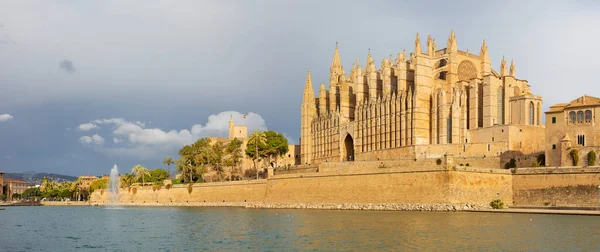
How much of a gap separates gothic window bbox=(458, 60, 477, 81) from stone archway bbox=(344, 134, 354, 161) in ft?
49.3

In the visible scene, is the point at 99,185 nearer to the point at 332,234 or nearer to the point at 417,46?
the point at 417,46

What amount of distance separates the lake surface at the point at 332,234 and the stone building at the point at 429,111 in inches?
573

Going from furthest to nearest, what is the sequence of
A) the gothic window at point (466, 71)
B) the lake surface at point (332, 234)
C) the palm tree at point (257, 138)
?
the palm tree at point (257, 138) → the gothic window at point (466, 71) → the lake surface at point (332, 234)

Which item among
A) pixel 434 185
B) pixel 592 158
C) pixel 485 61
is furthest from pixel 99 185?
pixel 592 158

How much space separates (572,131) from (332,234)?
22.1 m

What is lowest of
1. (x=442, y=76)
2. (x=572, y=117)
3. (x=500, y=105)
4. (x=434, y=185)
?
(x=434, y=185)

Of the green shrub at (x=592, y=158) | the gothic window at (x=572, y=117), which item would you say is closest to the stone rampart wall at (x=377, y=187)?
the green shrub at (x=592, y=158)

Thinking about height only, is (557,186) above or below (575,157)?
below

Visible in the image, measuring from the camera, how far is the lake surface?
2622cm

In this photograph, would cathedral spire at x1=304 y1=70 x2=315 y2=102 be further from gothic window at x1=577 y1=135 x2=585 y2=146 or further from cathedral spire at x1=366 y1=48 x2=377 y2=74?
gothic window at x1=577 y1=135 x2=585 y2=146

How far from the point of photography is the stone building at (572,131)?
43094 millimetres

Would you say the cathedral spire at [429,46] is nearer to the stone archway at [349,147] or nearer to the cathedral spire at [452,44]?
the cathedral spire at [452,44]

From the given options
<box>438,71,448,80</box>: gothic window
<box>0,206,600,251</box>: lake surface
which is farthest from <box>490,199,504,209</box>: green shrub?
<box>438,71,448,80</box>: gothic window

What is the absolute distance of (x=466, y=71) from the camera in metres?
63.3
